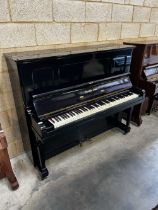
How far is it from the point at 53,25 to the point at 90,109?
931mm

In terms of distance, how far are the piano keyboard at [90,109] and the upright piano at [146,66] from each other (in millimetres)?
431

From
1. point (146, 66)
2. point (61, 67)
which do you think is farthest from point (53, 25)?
point (146, 66)

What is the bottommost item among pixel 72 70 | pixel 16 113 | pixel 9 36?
pixel 16 113

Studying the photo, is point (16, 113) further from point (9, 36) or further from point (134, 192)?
point (134, 192)

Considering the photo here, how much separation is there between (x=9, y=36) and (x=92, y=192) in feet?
5.30

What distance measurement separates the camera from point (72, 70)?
5.48ft

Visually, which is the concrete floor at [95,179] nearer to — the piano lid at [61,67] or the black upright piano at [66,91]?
the black upright piano at [66,91]

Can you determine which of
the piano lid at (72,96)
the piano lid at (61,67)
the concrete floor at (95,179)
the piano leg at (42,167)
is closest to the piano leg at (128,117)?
the concrete floor at (95,179)

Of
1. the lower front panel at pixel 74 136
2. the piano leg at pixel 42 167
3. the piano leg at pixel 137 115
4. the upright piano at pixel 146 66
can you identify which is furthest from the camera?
the piano leg at pixel 137 115

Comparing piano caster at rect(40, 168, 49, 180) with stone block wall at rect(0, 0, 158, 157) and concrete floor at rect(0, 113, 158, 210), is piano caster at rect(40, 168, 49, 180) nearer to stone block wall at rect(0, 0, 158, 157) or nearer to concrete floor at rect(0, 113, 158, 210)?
concrete floor at rect(0, 113, 158, 210)

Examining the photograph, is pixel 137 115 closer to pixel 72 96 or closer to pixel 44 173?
pixel 72 96

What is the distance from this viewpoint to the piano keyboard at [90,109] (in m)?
1.51

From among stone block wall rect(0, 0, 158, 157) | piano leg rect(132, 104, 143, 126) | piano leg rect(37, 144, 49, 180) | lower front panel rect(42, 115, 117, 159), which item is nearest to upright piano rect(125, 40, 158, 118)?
piano leg rect(132, 104, 143, 126)

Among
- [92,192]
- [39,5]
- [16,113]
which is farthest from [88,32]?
[92,192]
